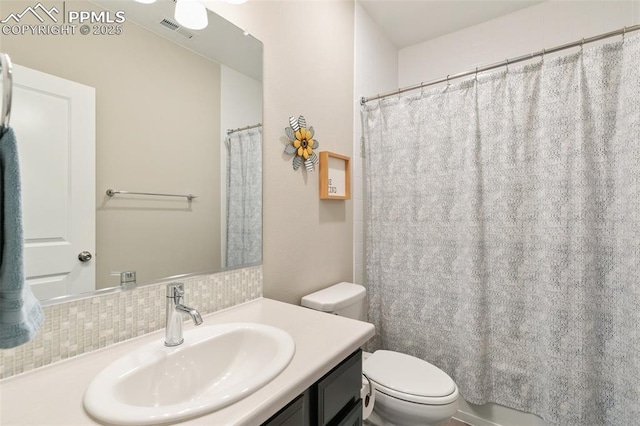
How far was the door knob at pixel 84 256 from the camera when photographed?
804mm

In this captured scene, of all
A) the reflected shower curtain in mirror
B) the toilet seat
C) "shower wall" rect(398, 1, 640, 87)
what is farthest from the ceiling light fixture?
"shower wall" rect(398, 1, 640, 87)

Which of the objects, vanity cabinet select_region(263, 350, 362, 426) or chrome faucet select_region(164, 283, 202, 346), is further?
chrome faucet select_region(164, 283, 202, 346)

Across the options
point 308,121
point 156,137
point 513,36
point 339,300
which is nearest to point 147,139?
point 156,137

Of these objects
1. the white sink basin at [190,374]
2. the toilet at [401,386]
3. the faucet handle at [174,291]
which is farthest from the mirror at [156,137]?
the toilet at [401,386]

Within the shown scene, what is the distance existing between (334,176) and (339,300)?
0.70 m

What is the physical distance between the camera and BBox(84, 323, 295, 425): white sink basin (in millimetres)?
554

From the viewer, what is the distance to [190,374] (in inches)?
32.2

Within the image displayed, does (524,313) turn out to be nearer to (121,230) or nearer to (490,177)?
(490,177)

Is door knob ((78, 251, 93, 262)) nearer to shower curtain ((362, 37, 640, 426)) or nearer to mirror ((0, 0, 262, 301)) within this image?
mirror ((0, 0, 262, 301))

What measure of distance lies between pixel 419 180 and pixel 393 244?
1.40 ft

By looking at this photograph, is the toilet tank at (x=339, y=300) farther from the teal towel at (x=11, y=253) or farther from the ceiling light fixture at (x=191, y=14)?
the ceiling light fixture at (x=191, y=14)

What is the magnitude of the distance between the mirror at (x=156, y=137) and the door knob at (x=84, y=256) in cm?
1

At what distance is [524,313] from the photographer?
4.89ft

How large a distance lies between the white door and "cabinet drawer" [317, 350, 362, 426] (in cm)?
69
